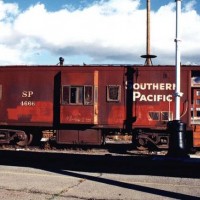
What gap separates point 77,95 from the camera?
15.2 meters

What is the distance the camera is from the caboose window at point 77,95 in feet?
49.6

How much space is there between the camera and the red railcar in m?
15.1

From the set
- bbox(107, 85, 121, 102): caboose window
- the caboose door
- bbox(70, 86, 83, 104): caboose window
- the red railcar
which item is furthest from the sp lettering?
the caboose door

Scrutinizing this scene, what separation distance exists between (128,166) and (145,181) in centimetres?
199

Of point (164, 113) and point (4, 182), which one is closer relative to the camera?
point (4, 182)

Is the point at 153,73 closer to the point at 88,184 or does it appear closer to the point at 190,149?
the point at 190,149

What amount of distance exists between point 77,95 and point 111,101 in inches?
57.2

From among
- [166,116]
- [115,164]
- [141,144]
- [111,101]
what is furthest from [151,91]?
[115,164]

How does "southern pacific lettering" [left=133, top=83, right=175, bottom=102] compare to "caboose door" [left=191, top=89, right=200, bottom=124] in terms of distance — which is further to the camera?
Result: "caboose door" [left=191, top=89, right=200, bottom=124]

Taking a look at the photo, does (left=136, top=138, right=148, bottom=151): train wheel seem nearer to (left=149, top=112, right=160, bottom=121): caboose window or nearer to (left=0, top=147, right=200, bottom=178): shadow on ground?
(left=149, top=112, right=160, bottom=121): caboose window

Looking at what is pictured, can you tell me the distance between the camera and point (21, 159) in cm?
1151

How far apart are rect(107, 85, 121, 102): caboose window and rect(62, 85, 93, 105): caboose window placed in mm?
770

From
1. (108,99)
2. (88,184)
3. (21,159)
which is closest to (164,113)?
(108,99)

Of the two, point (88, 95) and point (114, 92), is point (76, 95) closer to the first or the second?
point (88, 95)
